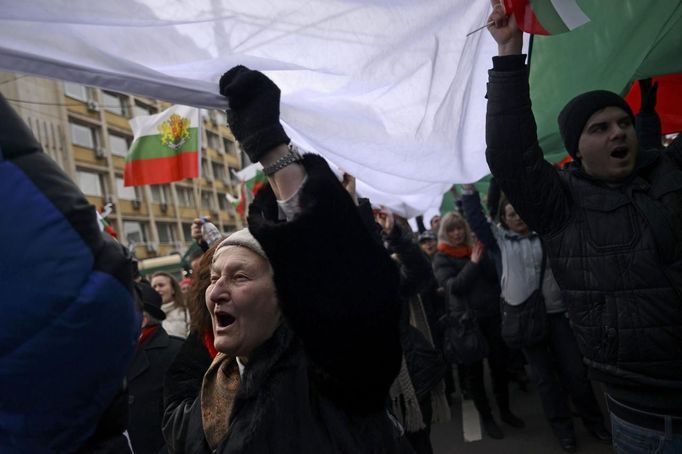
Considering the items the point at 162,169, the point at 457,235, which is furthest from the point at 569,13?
the point at 162,169

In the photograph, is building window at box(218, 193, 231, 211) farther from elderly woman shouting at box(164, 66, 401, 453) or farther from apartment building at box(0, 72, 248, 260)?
elderly woman shouting at box(164, 66, 401, 453)

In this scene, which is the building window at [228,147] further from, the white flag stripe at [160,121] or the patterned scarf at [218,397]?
the patterned scarf at [218,397]

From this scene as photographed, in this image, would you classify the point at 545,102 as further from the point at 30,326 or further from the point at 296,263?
the point at 30,326

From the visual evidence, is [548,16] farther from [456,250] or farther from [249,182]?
[249,182]

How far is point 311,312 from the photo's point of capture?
105 centimetres

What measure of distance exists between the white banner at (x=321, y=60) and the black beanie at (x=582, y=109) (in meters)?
0.36

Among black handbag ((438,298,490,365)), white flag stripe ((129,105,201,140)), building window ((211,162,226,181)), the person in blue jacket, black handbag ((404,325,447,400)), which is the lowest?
black handbag ((438,298,490,365))

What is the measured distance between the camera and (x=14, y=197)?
2.34 feet

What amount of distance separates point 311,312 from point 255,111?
17.7 inches

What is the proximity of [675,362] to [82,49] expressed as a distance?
6.38 feet

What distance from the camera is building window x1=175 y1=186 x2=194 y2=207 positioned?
37656 millimetres

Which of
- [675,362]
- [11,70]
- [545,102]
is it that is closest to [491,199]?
[545,102]

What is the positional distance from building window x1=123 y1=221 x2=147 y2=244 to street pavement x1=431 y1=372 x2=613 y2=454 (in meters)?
29.3

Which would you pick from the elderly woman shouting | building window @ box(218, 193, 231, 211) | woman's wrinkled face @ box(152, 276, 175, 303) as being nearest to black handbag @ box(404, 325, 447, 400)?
the elderly woman shouting
